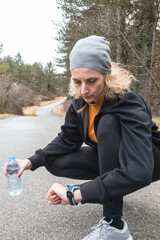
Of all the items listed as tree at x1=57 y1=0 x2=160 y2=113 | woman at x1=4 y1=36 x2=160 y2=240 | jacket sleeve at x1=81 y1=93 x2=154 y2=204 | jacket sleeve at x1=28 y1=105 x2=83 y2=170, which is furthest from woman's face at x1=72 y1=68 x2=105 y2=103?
tree at x1=57 y1=0 x2=160 y2=113

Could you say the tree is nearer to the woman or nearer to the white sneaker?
the woman

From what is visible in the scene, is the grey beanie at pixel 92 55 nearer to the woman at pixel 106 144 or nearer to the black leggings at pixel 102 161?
the woman at pixel 106 144

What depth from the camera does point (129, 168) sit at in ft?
3.81

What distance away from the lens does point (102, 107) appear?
148 cm

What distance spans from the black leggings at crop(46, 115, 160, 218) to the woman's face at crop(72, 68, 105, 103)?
0.19 metres

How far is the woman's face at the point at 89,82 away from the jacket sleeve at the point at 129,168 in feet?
0.86

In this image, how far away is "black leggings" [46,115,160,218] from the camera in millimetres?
1357

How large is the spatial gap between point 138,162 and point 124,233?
0.60 meters

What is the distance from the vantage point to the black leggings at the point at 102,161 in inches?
53.4

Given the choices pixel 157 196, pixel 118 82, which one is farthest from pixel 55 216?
pixel 118 82

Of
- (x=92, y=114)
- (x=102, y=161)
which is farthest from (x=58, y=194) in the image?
(x=92, y=114)

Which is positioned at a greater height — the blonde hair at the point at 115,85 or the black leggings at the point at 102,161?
the blonde hair at the point at 115,85

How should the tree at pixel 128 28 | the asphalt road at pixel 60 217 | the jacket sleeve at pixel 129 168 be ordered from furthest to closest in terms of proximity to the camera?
the tree at pixel 128 28 < the asphalt road at pixel 60 217 < the jacket sleeve at pixel 129 168

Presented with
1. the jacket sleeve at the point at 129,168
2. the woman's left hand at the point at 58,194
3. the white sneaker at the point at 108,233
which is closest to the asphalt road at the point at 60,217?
the white sneaker at the point at 108,233
